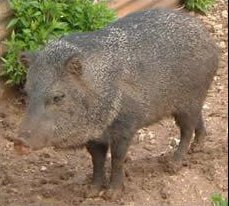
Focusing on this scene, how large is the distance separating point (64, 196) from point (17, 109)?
1.23 m

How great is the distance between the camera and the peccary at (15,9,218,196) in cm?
434

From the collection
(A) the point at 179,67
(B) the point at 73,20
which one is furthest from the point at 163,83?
(B) the point at 73,20

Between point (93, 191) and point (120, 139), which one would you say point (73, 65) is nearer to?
point (120, 139)

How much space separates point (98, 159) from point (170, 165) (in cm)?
54

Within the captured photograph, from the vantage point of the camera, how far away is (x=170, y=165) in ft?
17.2

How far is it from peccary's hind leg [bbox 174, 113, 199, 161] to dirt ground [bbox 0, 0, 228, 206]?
9cm

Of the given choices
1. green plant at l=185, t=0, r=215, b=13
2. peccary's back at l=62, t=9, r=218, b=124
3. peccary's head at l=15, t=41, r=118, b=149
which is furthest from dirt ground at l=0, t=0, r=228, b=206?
green plant at l=185, t=0, r=215, b=13

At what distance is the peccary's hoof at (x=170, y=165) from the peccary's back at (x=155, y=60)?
36cm

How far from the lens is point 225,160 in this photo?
5180 mm

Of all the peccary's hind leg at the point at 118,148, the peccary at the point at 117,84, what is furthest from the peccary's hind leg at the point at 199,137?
the peccary's hind leg at the point at 118,148

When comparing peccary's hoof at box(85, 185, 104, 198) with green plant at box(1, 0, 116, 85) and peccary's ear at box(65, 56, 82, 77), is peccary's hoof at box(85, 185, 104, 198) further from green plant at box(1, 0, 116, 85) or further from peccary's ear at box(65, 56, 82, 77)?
green plant at box(1, 0, 116, 85)

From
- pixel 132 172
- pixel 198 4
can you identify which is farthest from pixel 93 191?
pixel 198 4

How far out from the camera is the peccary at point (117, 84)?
434 cm

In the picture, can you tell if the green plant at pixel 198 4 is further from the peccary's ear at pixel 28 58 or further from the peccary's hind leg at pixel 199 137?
the peccary's ear at pixel 28 58
